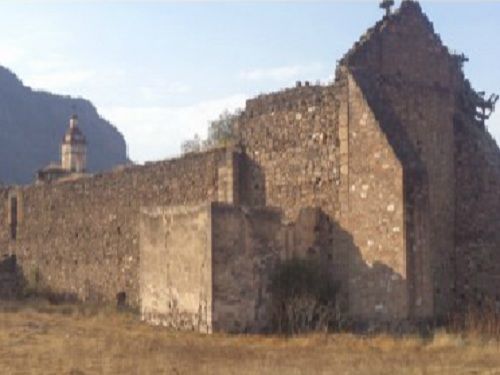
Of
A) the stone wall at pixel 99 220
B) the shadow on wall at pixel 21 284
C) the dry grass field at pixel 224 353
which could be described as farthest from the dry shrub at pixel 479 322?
the shadow on wall at pixel 21 284

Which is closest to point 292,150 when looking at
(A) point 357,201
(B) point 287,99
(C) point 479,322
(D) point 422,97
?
(B) point 287,99

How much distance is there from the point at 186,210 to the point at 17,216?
1396 centimetres

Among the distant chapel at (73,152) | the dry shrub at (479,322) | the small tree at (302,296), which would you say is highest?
the distant chapel at (73,152)

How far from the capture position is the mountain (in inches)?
3349

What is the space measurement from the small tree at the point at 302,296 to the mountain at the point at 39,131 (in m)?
65.4

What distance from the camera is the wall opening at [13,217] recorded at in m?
29.9

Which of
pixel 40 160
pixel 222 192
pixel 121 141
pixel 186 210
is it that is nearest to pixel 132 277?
pixel 222 192

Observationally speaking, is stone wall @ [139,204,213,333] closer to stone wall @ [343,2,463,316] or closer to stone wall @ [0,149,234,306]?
stone wall @ [0,149,234,306]

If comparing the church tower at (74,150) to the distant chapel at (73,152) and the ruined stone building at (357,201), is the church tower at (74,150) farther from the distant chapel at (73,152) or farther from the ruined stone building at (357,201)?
the ruined stone building at (357,201)

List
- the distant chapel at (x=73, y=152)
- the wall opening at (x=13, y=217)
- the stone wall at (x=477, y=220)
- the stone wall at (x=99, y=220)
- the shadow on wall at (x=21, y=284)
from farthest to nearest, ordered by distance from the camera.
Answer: the distant chapel at (x=73, y=152) → the wall opening at (x=13, y=217) → the shadow on wall at (x=21, y=284) → the stone wall at (x=99, y=220) → the stone wall at (x=477, y=220)

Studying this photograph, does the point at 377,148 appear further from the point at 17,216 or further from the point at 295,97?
the point at 17,216

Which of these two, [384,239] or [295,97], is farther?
[295,97]

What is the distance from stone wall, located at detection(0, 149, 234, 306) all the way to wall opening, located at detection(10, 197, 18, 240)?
27cm

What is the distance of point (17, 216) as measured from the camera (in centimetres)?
2966
